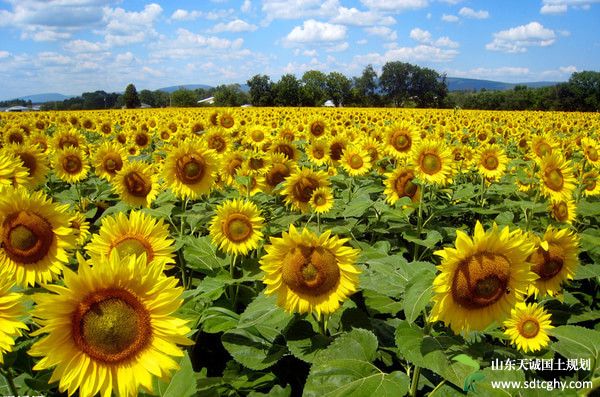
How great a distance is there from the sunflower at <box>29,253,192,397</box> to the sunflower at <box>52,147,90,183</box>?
4.88 meters

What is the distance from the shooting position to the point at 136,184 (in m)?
4.63

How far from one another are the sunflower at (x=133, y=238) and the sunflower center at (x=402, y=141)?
14.5 ft

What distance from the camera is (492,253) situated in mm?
2068

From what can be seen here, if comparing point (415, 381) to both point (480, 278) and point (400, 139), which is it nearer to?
point (480, 278)

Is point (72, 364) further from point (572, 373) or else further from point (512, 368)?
point (572, 373)

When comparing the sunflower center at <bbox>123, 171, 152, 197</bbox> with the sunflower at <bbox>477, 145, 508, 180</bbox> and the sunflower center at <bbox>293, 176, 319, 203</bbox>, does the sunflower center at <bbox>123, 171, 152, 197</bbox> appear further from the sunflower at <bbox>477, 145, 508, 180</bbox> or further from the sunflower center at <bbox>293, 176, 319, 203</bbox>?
the sunflower at <bbox>477, 145, 508, 180</bbox>

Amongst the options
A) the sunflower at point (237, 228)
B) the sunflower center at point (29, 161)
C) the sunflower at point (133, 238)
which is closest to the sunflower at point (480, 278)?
the sunflower at point (133, 238)

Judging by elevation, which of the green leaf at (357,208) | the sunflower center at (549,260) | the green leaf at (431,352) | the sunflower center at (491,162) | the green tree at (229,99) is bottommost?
the green leaf at (431,352)

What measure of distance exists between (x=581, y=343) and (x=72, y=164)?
6.16 metres

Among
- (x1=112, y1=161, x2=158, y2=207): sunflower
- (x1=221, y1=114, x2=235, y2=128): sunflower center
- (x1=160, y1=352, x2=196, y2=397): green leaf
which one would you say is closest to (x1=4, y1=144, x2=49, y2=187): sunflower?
(x1=112, y1=161, x2=158, y2=207): sunflower

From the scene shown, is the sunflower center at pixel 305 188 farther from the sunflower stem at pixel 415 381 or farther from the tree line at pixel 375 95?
the tree line at pixel 375 95

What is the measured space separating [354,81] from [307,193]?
74258mm

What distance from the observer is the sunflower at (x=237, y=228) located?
3865 mm

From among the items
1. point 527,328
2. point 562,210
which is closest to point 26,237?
point 527,328
